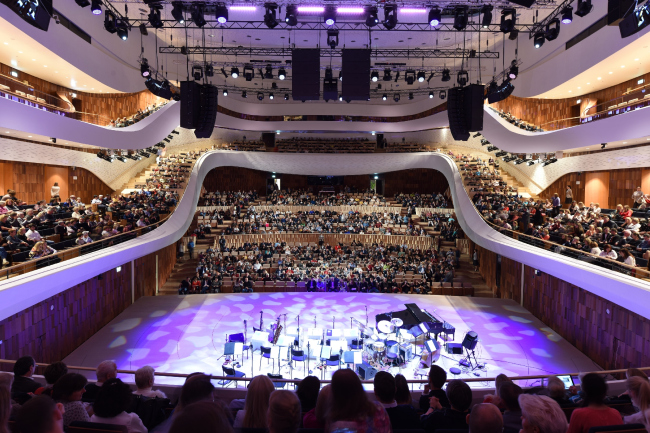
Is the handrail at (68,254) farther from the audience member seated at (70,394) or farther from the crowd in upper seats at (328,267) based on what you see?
the audience member seated at (70,394)

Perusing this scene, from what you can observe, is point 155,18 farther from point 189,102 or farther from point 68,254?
point 68,254

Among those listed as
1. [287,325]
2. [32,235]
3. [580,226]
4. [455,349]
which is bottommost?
[287,325]

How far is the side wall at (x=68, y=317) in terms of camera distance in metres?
6.47

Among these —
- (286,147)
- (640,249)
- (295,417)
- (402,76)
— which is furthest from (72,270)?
(402,76)

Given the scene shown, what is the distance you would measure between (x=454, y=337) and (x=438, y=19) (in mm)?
6702

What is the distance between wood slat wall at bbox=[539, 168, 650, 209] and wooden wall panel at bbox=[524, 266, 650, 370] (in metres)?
4.64

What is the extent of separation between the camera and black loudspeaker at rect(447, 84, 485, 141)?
30.8 ft

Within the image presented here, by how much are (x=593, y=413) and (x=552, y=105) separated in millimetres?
16863

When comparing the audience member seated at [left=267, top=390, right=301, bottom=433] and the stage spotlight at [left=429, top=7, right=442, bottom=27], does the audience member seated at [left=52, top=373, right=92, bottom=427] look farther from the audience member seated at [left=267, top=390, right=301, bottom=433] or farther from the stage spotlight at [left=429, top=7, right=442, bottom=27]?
the stage spotlight at [left=429, top=7, right=442, bottom=27]

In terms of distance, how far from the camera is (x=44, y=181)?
492 inches

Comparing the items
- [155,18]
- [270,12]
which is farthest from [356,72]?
[155,18]

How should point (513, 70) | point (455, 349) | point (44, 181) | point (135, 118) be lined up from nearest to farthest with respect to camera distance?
point (455, 349) → point (513, 70) → point (44, 181) → point (135, 118)

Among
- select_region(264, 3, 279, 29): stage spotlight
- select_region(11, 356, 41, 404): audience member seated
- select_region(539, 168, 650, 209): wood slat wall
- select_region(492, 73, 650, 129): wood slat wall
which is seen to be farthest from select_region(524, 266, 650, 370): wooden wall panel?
select_region(264, 3, 279, 29): stage spotlight

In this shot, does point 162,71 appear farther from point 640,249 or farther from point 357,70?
point 640,249
